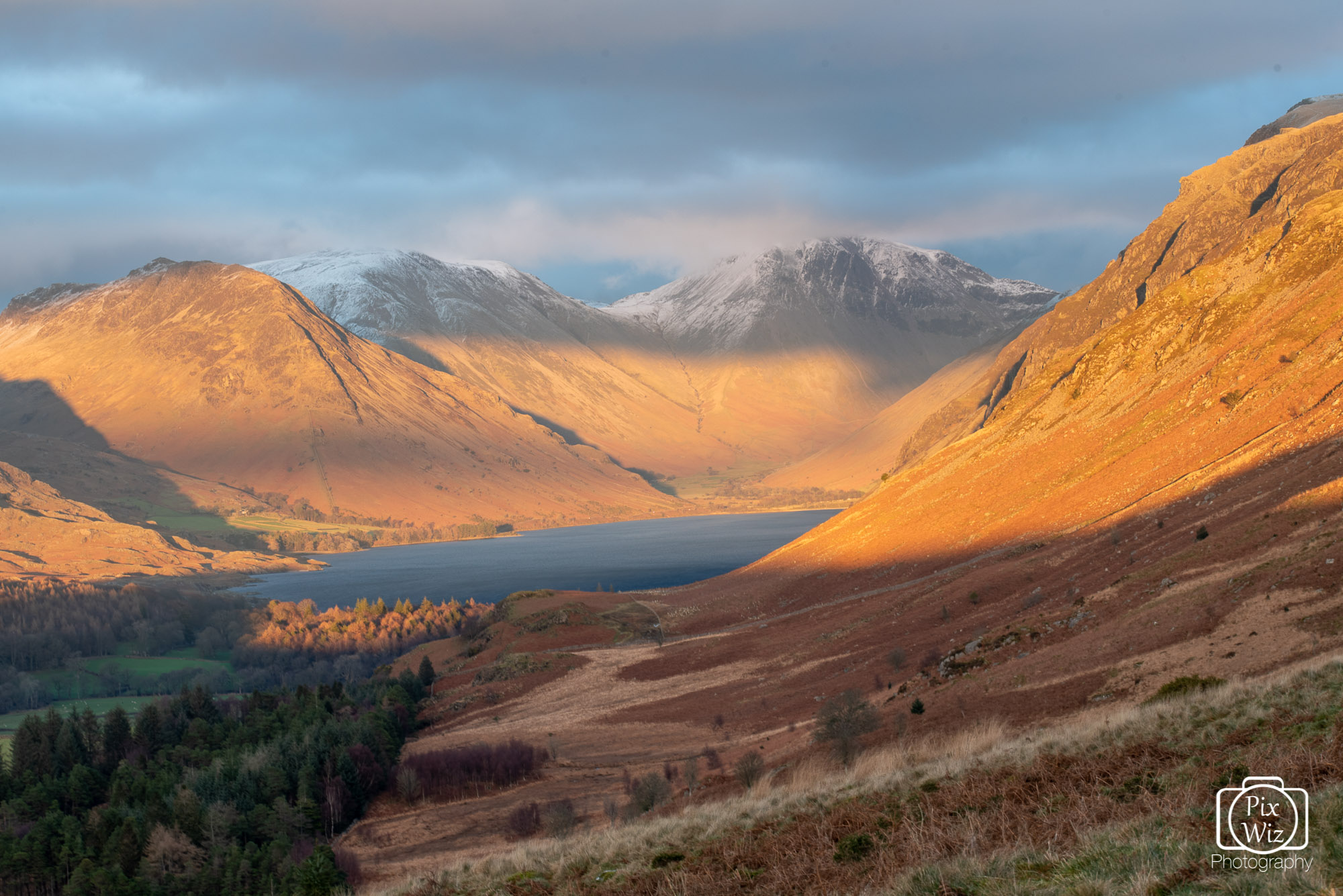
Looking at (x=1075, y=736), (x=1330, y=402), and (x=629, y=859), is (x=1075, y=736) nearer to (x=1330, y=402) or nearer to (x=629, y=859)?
(x=629, y=859)

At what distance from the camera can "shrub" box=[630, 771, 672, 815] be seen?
31.7 meters

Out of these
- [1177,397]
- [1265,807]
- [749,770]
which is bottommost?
[749,770]

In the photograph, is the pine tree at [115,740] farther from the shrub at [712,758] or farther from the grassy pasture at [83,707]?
the shrub at [712,758]

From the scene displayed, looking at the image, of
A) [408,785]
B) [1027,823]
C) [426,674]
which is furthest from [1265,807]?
[426,674]

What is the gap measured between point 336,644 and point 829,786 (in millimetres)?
137523

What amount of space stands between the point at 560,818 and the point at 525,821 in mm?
6925

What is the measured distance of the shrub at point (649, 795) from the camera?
3173 centimetres

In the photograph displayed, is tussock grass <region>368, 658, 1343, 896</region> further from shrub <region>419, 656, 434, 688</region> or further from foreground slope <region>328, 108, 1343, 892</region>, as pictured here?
shrub <region>419, 656, 434, 688</region>

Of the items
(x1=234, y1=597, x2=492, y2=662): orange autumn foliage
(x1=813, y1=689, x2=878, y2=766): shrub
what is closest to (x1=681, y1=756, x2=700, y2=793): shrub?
(x1=813, y1=689, x2=878, y2=766): shrub

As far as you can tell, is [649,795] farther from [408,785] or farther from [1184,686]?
[408,785]

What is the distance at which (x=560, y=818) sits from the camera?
3375 cm

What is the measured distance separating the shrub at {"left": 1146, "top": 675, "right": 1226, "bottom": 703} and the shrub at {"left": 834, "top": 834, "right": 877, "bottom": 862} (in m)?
11.5

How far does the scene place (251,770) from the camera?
60156 millimetres

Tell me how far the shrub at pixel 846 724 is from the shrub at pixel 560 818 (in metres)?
9.84
